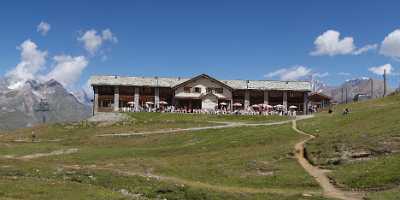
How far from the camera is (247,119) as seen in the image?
122 meters

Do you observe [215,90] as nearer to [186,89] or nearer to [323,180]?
[186,89]

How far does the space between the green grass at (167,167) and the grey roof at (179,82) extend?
50455 millimetres

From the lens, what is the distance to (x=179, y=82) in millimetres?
158000

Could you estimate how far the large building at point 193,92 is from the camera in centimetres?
15275

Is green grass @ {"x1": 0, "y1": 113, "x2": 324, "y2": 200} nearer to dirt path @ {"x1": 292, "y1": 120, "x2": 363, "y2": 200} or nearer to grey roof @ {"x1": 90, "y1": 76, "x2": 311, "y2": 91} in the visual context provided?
dirt path @ {"x1": 292, "y1": 120, "x2": 363, "y2": 200}

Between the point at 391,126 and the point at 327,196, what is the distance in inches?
1166

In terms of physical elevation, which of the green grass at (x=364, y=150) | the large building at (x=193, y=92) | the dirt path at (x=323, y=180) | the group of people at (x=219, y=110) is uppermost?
the large building at (x=193, y=92)

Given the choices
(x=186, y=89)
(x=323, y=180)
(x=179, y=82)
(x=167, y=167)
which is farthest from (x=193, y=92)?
(x=323, y=180)

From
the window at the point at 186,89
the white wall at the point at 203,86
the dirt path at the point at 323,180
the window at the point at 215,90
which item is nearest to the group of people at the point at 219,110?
the white wall at the point at 203,86

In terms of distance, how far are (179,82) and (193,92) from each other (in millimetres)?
5675

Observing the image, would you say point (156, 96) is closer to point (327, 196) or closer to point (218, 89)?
point (218, 89)

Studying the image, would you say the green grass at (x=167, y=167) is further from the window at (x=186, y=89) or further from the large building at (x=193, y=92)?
the window at (x=186, y=89)

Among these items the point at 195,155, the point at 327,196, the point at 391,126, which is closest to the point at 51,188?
the point at 327,196

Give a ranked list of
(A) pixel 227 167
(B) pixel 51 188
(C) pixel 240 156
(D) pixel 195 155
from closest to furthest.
Result: 1. (B) pixel 51 188
2. (A) pixel 227 167
3. (C) pixel 240 156
4. (D) pixel 195 155
